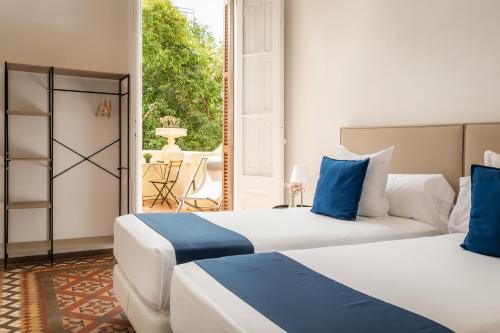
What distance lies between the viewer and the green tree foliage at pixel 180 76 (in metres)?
10.9

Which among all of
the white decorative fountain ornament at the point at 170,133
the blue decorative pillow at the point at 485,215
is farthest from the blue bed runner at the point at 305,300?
the white decorative fountain ornament at the point at 170,133

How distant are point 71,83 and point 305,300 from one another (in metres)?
3.75

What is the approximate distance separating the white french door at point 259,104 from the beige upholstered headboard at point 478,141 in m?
2.08

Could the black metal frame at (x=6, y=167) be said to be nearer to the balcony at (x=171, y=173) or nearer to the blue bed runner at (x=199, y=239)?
the blue bed runner at (x=199, y=239)

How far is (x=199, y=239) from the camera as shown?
2502mm

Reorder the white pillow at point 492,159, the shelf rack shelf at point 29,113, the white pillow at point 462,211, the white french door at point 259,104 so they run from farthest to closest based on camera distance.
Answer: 1. the white french door at point 259,104
2. the shelf rack shelf at point 29,113
3. the white pillow at point 462,211
4. the white pillow at point 492,159

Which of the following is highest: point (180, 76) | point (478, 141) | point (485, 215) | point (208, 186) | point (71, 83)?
point (180, 76)

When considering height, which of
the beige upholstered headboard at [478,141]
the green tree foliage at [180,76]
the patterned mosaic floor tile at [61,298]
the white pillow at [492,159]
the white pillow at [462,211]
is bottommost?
the patterned mosaic floor tile at [61,298]

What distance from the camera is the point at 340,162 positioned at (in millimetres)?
3387


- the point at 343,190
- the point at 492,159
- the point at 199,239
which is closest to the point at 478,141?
the point at 492,159

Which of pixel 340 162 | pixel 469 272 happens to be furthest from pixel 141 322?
pixel 340 162

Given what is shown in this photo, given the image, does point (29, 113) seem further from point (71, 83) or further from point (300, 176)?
point (300, 176)

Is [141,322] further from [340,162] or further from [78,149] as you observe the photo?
[78,149]

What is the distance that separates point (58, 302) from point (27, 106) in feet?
6.52
